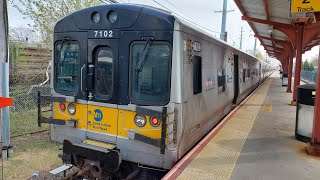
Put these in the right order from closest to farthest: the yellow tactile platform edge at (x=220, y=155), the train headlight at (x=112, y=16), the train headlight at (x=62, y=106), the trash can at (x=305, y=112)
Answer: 1. the yellow tactile platform edge at (x=220, y=155)
2. the train headlight at (x=112, y=16)
3. the train headlight at (x=62, y=106)
4. the trash can at (x=305, y=112)

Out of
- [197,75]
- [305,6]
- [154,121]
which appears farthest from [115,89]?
[305,6]

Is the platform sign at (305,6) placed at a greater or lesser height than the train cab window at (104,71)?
greater

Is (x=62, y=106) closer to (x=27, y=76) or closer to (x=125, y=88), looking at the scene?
(x=125, y=88)

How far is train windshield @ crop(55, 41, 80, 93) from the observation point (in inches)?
196

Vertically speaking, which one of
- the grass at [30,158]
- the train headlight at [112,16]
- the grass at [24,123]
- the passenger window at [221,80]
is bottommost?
the grass at [30,158]

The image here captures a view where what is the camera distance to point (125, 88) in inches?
177

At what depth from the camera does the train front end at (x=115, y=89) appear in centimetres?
422

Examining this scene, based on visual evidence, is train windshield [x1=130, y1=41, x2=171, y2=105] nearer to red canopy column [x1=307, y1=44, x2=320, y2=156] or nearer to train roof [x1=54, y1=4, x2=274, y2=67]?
train roof [x1=54, y1=4, x2=274, y2=67]

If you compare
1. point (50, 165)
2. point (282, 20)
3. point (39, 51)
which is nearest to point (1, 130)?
point (50, 165)

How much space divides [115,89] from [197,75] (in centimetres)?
152

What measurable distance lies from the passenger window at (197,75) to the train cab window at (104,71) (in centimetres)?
140

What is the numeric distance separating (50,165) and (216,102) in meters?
4.01

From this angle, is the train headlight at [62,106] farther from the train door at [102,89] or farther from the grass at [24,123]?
the grass at [24,123]

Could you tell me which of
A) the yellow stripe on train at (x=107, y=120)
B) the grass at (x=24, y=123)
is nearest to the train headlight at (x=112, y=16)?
the yellow stripe on train at (x=107, y=120)
